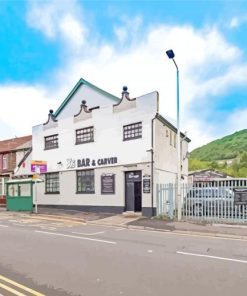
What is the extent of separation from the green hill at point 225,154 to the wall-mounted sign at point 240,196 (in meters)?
68.6

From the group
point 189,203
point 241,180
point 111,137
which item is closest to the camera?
point 241,180

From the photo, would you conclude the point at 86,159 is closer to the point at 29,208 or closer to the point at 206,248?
the point at 29,208

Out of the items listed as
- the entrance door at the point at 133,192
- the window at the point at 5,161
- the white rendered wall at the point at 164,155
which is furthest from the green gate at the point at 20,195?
the white rendered wall at the point at 164,155

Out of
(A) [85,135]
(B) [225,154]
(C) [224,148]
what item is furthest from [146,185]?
(C) [224,148]

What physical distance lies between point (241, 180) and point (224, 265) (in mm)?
10234

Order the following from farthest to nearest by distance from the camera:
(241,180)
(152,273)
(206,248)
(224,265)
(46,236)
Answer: (241,180) → (46,236) → (206,248) → (224,265) → (152,273)

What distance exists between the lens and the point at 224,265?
8.52 metres

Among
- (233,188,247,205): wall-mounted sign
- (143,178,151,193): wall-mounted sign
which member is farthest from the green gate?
(233,188,247,205): wall-mounted sign

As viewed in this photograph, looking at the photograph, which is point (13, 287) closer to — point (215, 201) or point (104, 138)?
point (215, 201)

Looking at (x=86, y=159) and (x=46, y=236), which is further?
(x=86, y=159)

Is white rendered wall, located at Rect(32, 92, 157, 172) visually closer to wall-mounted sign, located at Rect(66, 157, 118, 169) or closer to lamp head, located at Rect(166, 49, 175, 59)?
wall-mounted sign, located at Rect(66, 157, 118, 169)

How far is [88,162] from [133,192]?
4.21 metres

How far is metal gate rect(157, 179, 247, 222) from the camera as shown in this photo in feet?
58.6

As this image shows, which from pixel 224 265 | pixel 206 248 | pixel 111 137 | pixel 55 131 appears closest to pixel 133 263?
pixel 224 265
